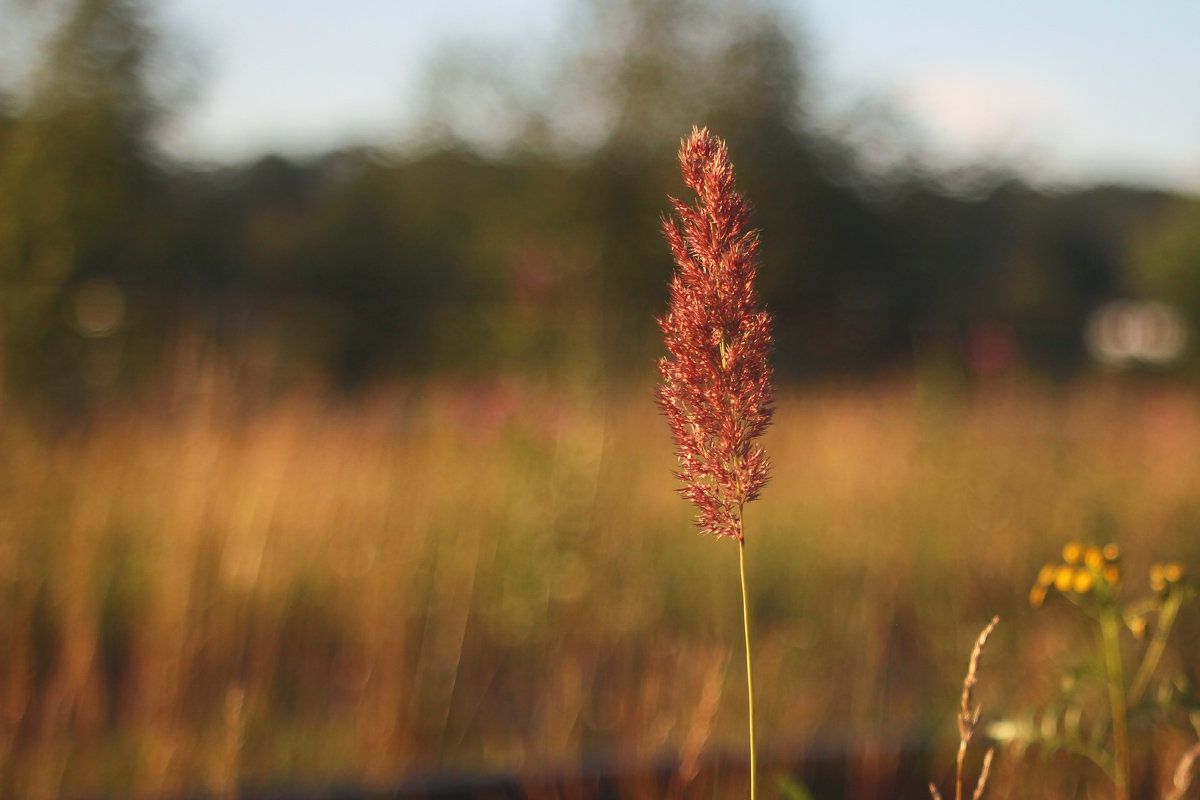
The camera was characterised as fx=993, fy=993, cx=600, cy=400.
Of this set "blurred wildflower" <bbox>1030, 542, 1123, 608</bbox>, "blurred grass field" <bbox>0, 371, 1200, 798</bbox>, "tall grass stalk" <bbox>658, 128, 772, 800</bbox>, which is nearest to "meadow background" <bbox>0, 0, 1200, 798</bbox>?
"blurred grass field" <bbox>0, 371, 1200, 798</bbox>

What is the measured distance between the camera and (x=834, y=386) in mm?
9539

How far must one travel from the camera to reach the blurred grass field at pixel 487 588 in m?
2.80

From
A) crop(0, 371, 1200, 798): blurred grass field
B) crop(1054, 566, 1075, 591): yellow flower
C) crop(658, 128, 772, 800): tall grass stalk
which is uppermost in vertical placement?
crop(658, 128, 772, 800): tall grass stalk

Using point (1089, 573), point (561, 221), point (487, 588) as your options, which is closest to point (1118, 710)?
point (1089, 573)

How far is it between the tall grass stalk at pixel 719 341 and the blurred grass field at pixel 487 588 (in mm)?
A: 1079

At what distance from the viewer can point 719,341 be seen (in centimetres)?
69

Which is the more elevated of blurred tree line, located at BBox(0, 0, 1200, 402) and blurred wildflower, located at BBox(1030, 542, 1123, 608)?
blurred tree line, located at BBox(0, 0, 1200, 402)

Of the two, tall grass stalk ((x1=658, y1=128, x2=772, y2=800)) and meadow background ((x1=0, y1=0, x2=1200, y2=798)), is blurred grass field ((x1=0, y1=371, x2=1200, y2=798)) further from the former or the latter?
tall grass stalk ((x1=658, y1=128, x2=772, y2=800))

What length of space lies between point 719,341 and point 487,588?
3.32 m

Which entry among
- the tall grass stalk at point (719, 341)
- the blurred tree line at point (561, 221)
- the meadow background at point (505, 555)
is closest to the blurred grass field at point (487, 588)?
the meadow background at point (505, 555)

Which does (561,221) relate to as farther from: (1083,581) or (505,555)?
(1083,581)

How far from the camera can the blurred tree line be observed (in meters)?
11.9

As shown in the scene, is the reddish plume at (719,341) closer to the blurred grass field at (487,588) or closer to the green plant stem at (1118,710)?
the green plant stem at (1118,710)

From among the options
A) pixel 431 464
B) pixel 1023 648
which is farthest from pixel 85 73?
pixel 1023 648
